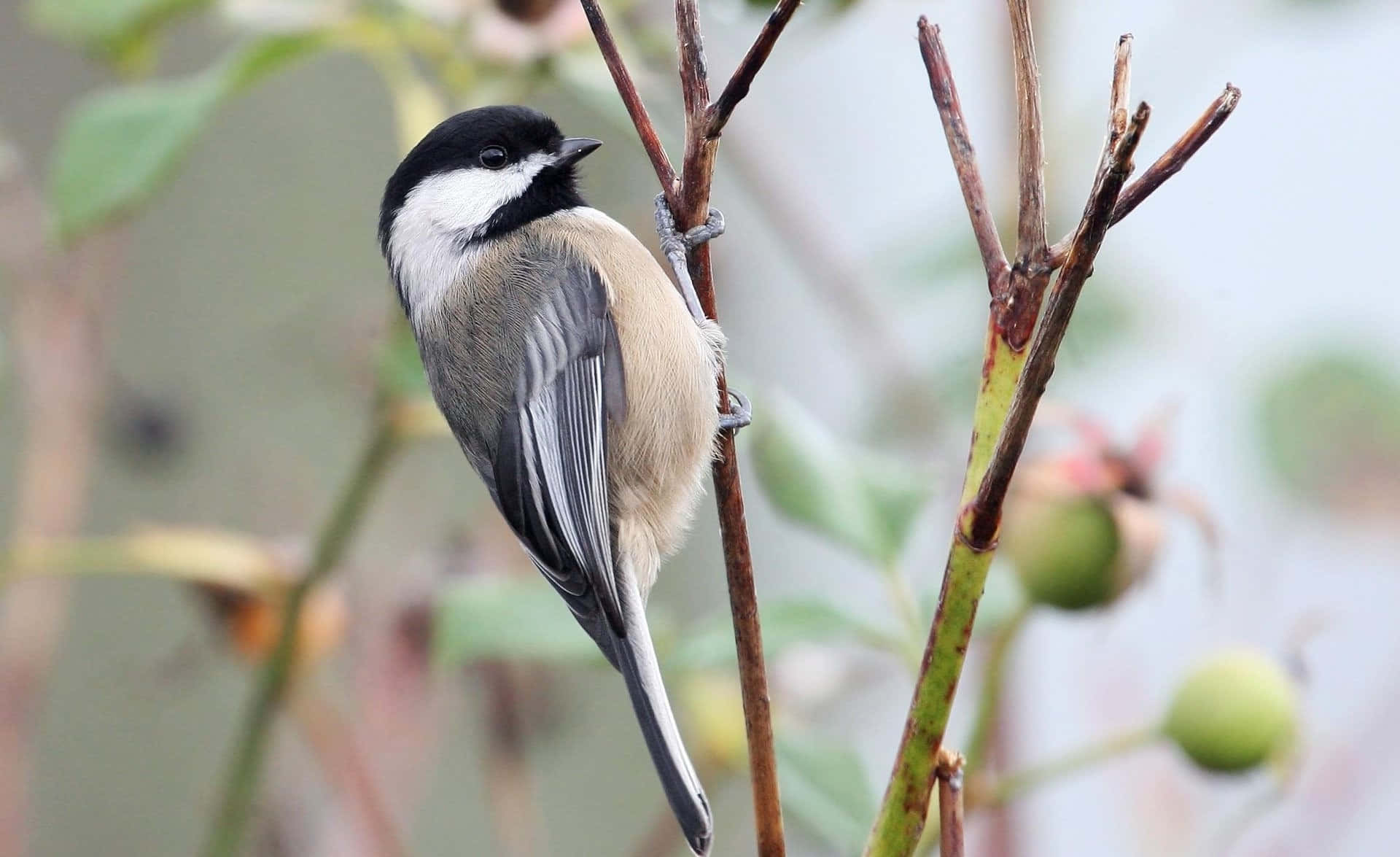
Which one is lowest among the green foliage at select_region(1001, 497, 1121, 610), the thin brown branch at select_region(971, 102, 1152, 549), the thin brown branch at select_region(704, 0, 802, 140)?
the green foliage at select_region(1001, 497, 1121, 610)

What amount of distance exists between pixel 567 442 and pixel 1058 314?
22.8 inches

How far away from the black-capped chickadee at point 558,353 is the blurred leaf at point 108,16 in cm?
21

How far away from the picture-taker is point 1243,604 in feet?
4.77

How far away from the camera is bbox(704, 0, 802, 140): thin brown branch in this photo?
1.80 feet

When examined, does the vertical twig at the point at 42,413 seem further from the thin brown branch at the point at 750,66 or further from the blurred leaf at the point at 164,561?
the thin brown branch at the point at 750,66

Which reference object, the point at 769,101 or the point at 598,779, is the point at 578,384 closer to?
the point at 598,779

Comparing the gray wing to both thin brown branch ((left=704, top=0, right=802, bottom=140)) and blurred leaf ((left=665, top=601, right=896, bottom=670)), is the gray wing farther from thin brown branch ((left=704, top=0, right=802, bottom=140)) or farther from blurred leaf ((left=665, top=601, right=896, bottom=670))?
thin brown branch ((left=704, top=0, right=802, bottom=140))

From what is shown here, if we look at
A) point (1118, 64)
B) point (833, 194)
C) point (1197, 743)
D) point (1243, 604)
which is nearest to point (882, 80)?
point (833, 194)

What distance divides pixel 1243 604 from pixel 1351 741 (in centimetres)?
17

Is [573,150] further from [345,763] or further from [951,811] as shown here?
[951,811]

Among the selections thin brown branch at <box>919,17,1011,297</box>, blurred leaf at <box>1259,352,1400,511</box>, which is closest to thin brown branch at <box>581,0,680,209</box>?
thin brown branch at <box>919,17,1011,297</box>

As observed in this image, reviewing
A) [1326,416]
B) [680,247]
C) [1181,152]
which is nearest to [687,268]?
[680,247]

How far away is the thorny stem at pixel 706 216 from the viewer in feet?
1.78

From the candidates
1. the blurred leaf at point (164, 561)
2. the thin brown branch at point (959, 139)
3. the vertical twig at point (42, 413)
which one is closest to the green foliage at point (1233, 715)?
the thin brown branch at point (959, 139)
